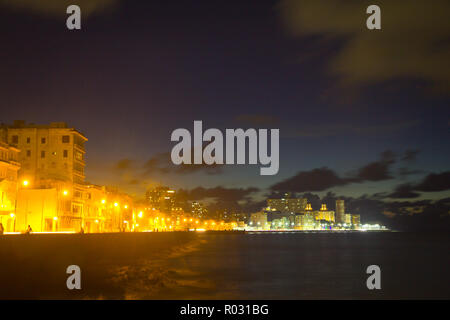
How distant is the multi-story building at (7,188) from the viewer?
7500cm

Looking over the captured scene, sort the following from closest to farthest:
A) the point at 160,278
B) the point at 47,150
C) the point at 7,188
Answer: the point at 160,278 → the point at 7,188 → the point at 47,150

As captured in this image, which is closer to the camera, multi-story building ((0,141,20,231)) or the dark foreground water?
the dark foreground water

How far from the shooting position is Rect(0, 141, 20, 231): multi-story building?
246ft

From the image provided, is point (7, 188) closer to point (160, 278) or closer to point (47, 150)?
point (47, 150)

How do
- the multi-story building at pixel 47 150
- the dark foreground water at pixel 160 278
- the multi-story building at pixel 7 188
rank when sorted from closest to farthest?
the dark foreground water at pixel 160 278 < the multi-story building at pixel 7 188 < the multi-story building at pixel 47 150

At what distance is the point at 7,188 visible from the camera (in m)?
76.8

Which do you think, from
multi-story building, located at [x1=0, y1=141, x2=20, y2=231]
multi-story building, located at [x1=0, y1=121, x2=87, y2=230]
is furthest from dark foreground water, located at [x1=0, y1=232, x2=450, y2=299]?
multi-story building, located at [x1=0, y1=121, x2=87, y2=230]

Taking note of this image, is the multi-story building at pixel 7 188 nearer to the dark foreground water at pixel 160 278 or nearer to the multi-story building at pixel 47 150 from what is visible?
the dark foreground water at pixel 160 278

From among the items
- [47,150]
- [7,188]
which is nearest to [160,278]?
[7,188]

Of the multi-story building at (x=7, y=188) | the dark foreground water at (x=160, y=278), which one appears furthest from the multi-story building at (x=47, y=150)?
the dark foreground water at (x=160, y=278)

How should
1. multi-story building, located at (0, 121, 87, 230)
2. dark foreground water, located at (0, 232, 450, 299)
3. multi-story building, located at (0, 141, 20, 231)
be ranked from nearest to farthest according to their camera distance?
dark foreground water, located at (0, 232, 450, 299)
multi-story building, located at (0, 141, 20, 231)
multi-story building, located at (0, 121, 87, 230)

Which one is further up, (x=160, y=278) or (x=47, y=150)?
(x=47, y=150)

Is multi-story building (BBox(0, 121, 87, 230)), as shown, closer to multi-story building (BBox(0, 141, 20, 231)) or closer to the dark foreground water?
multi-story building (BBox(0, 141, 20, 231))
